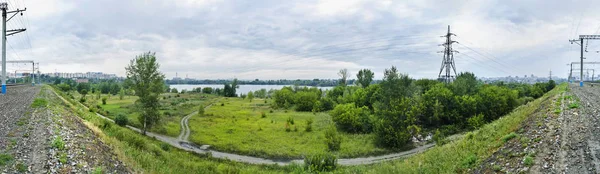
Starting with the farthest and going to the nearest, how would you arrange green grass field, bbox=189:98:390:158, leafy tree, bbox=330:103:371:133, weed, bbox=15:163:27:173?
leafy tree, bbox=330:103:371:133
green grass field, bbox=189:98:390:158
weed, bbox=15:163:27:173

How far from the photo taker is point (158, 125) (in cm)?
5566

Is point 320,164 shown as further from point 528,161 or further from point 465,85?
point 465,85

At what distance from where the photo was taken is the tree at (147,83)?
164ft

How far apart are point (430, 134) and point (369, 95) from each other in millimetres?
25916

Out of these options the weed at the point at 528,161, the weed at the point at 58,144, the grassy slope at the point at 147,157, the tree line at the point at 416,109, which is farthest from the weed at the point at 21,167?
the tree line at the point at 416,109

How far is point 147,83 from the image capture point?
167 ft

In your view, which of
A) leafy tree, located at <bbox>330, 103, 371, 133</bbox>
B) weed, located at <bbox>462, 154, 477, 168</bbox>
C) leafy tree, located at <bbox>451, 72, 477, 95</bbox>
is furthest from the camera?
leafy tree, located at <bbox>451, 72, 477, 95</bbox>

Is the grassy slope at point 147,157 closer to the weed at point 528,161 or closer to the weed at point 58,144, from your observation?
the weed at point 58,144

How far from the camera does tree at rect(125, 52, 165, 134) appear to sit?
164 ft

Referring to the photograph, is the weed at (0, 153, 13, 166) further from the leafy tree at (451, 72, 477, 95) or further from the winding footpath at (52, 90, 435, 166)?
the leafy tree at (451, 72, 477, 95)

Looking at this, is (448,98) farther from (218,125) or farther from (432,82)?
(218,125)

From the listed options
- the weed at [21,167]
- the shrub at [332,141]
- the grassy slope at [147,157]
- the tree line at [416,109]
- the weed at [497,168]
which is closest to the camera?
the weed at [21,167]

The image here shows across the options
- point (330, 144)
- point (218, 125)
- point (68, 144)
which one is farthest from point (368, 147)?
point (68, 144)

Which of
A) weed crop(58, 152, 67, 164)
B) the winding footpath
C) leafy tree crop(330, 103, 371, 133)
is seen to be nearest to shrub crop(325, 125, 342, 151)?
the winding footpath
